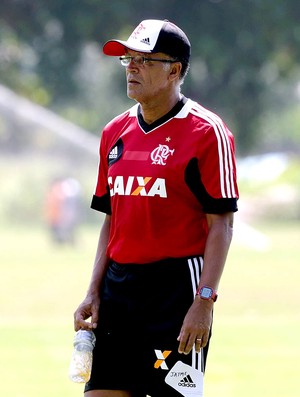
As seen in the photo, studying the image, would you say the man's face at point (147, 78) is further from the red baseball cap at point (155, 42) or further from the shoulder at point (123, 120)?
the shoulder at point (123, 120)

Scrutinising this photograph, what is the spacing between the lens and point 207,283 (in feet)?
15.8

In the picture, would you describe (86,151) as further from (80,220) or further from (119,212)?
(119,212)

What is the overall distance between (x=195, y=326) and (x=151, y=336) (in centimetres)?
23

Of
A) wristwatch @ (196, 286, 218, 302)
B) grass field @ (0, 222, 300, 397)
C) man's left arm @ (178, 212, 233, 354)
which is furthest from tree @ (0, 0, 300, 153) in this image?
wristwatch @ (196, 286, 218, 302)

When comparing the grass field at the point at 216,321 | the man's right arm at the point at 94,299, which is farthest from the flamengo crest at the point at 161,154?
the grass field at the point at 216,321

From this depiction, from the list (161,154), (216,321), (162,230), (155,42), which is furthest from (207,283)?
(216,321)

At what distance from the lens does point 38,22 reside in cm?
3988

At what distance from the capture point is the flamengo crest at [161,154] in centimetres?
488

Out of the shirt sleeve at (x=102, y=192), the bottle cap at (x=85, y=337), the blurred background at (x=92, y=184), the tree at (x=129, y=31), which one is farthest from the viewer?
the tree at (x=129, y=31)

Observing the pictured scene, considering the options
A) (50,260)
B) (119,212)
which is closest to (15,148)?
(50,260)

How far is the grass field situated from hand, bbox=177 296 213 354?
2.81 m

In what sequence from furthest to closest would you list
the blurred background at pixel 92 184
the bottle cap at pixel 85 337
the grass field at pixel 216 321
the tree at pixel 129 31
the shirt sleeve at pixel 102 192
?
the tree at pixel 129 31, the blurred background at pixel 92 184, the grass field at pixel 216 321, the shirt sleeve at pixel 102 192, the bottle cap at pixel 85 337

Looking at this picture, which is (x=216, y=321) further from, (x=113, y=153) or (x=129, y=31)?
(x=129, y=31)

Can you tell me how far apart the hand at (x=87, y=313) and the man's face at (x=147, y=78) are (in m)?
0.83
